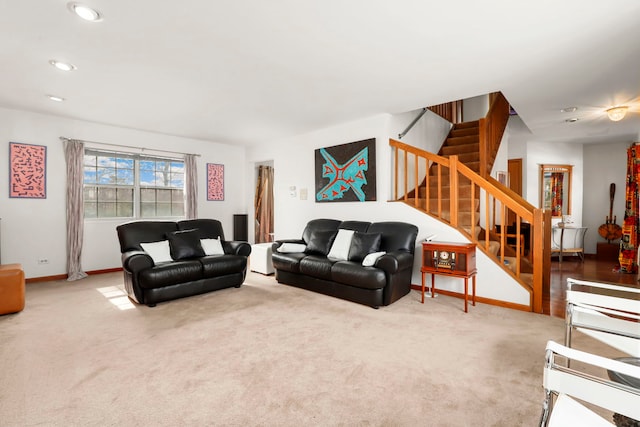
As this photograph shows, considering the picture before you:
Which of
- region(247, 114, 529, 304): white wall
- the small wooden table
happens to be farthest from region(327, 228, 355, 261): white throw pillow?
the small wooden table

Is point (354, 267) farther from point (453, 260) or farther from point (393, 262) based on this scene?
point (453, 260)

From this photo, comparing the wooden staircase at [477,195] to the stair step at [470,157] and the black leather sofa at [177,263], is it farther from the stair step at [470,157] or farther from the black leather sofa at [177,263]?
the black leather sofa at [177,263]

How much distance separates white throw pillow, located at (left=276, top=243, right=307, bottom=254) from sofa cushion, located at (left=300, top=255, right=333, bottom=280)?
0.46 meters

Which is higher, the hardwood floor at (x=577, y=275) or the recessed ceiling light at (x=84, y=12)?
the recessed ceiling light at (x=84, y=12)

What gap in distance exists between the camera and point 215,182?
6.77 m

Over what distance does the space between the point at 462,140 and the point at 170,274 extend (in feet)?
18.6

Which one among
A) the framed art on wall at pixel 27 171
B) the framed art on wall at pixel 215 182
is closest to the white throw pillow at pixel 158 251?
the framed art on wall at pixel 27 171

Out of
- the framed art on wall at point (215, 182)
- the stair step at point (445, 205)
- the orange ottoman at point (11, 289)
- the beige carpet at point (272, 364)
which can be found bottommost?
the beige carpet at point (272, 364)

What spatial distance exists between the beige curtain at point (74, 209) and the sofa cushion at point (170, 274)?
2.32m

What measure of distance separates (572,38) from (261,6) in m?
2.50

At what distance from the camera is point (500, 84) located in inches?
139

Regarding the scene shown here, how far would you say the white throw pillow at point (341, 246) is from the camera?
4152mm

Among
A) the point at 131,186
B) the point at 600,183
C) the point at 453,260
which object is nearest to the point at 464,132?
the point at 600,183

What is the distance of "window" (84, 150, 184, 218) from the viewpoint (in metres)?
5.36
